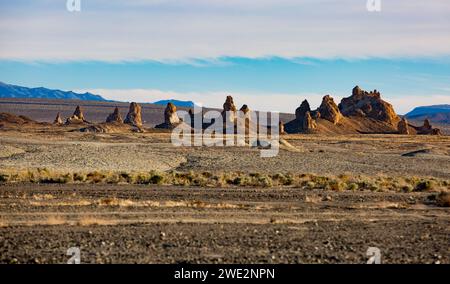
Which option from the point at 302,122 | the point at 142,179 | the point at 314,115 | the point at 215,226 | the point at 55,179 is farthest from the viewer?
the point at 314,115

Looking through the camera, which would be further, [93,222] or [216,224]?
[216,224]

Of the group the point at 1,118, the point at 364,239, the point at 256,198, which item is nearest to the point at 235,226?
the point at 364,239

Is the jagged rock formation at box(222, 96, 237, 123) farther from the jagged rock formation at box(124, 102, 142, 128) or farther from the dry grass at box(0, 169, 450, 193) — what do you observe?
the dry grass at box(0, 169, 450, 193)

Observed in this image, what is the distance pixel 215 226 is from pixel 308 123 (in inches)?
5834

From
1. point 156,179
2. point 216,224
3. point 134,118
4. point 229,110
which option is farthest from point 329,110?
point 216,224

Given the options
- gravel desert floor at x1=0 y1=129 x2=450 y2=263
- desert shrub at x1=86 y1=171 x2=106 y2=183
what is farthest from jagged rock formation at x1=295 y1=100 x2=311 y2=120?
gravel desert floor at x1=0 y1=129 x2=450 y2=263

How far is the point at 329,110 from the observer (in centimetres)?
17438

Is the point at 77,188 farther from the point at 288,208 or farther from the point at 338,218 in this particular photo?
the point at 338,218

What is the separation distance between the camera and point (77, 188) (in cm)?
2764

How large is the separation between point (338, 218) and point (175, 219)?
16.2ft

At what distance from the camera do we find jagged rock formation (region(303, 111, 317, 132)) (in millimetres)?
162500

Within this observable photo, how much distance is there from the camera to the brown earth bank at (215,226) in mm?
12570

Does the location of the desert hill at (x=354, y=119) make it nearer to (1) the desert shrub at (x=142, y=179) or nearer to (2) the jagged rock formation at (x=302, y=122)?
(2) the jagged rock formation at (x=302, y=122)

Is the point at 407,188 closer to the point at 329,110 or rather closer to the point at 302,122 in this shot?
the point at 302,122
